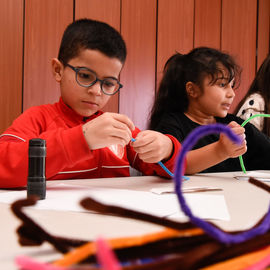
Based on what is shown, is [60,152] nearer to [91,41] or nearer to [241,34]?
[91,41]

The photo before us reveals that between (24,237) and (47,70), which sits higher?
(47,70)

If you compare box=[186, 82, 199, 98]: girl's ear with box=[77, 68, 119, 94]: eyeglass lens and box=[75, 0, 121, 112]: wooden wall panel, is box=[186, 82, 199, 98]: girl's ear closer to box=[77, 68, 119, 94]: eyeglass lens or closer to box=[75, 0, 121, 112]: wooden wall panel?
box=[77, 68, 119, 94]: eyeglass lens

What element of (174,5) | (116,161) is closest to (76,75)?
(116,161)

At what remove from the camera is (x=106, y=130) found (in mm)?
595

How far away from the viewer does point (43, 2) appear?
167 cm

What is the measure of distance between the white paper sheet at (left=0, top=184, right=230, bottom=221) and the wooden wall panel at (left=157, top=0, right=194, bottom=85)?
1.61 metres

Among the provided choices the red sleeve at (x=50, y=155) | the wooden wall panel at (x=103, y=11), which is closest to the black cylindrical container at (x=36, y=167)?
the red sleeve at (x=50, y=155)

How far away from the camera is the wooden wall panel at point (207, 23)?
2223mm

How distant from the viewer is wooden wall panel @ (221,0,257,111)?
2.35m

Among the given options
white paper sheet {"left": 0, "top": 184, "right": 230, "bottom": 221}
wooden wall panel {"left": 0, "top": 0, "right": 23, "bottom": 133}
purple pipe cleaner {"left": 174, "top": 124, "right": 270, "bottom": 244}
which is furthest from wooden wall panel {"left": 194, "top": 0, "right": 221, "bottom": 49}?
purple pipe cleaner {"left": 174, "top": 124, "right": 270, "bottom": 244}

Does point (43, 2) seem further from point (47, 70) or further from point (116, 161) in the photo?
point (116, 161)

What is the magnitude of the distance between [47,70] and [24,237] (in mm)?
1600

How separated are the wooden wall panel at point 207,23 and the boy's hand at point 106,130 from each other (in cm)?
181

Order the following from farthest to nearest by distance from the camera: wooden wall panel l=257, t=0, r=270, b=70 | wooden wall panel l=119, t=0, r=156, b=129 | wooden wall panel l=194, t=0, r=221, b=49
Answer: wooden wall panel l=257, t=0, r=270, b=70 → wooden wall panel l=194, t=0, r=221, b=49 → wooden wall panel l=119, t=0, r=156, b=129
